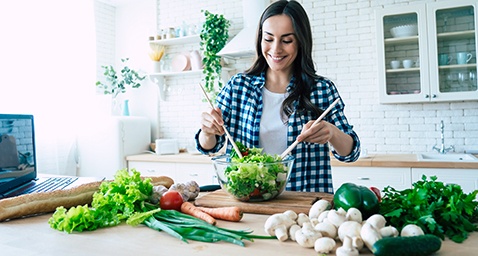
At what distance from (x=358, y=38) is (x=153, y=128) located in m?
2.73

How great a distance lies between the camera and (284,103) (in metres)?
1.83

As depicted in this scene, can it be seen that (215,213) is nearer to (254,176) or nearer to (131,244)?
(254,176)

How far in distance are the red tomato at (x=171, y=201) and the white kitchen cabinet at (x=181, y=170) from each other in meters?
2.32

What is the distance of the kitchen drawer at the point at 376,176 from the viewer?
3.09 metres

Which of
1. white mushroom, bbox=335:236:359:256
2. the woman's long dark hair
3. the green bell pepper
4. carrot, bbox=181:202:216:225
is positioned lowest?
white mushroom, bbox=335:236:359:256

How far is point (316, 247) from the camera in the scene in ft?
2.96

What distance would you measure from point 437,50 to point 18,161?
325 cm

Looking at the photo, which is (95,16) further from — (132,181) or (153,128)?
(132,181)

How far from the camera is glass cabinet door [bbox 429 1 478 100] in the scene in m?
3.24

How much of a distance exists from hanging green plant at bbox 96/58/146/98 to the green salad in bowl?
11.7 feet

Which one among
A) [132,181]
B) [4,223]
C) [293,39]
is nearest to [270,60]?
[293,39]

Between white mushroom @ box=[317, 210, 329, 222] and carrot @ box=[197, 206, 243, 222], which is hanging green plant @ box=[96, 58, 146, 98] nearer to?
carrot @ box=[197, 206, 243, 222]

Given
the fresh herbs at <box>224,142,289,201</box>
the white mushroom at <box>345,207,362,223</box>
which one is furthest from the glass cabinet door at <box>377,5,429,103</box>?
the white mushroom at <box>345,207,362,223</box>

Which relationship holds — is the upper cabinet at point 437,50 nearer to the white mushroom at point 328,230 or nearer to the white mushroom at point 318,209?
the white mushroom at point 318,209
